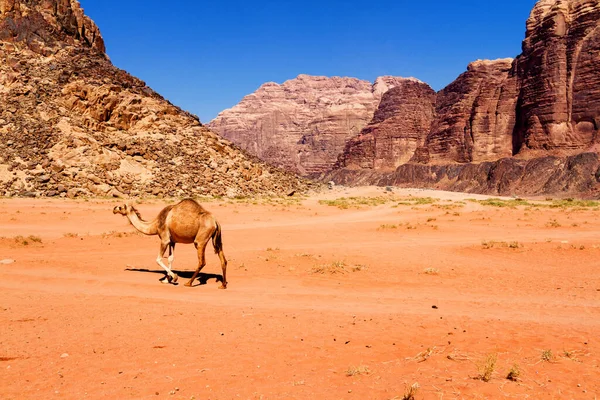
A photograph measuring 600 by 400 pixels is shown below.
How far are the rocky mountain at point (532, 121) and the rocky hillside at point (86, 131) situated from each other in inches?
2481

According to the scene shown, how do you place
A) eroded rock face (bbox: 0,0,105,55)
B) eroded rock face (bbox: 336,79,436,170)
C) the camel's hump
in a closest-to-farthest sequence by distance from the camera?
the camel's hump
eroded rock face (bbox: 0,0,105,55)
eroded rock face (bbox: 336,79,436,170)

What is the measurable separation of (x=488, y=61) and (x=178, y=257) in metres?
151

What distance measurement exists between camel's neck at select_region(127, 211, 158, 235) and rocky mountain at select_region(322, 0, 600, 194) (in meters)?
89.3

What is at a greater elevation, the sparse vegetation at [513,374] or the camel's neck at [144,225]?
the camel's neck at [144,225]

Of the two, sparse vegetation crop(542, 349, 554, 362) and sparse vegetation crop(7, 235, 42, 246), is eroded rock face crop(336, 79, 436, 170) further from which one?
sparse vegetation crop(542, 349, 554, 362)

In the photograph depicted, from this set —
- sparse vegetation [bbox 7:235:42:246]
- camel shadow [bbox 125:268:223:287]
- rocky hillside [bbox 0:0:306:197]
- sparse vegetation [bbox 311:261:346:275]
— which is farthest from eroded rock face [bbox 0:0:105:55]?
sparse vegetation [bbox 311:261:346:275]

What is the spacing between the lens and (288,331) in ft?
25.4

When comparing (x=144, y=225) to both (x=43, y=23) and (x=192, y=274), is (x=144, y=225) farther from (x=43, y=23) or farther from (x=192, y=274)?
(x=43, y=23)

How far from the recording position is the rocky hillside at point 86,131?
4391 cm

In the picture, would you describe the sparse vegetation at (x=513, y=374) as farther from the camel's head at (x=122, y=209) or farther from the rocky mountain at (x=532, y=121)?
the rocky mountain at (x=532, y=121)

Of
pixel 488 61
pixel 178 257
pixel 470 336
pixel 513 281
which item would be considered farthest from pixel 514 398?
pixel 488 61

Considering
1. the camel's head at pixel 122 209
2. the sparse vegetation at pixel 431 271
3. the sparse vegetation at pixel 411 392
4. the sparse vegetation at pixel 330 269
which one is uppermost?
the camel's head at pixel 122 209

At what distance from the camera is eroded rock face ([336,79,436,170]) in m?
166

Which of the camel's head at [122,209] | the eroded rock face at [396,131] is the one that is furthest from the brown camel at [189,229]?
the eroded rock face at [396,131]
